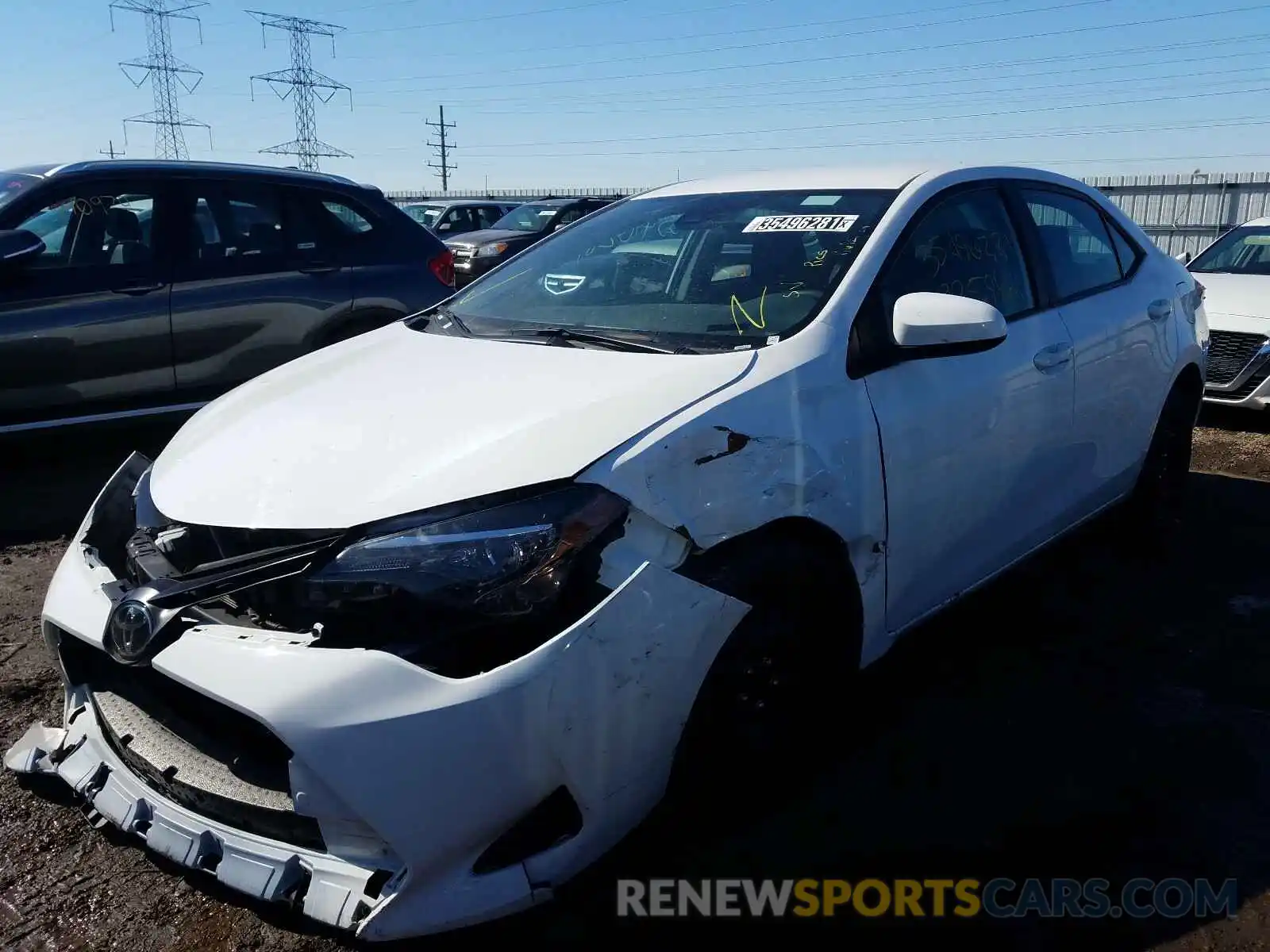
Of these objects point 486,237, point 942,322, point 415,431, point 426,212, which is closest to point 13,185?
point 415,431

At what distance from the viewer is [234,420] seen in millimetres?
2691

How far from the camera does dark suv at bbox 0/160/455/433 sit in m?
5.25

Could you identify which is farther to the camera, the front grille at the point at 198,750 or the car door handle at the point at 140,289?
the car door handle at the point at 140,289

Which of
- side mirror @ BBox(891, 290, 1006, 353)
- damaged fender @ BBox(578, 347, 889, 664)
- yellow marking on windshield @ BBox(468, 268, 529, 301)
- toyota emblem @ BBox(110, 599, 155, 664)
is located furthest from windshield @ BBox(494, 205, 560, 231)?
toyota emblem @ BBox(110, 599, 155, 664)

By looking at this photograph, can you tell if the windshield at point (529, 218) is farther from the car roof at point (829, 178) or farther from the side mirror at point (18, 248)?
the car roof at point (829, 178)

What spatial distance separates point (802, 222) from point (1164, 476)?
258 centimetres

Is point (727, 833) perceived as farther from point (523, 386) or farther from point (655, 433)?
point (523, 386)

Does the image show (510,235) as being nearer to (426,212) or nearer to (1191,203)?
(426,212)

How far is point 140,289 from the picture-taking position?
5.49 m

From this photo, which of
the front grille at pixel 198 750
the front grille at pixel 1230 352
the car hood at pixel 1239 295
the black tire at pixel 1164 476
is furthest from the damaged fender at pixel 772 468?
the car hood at pixel 1239 295

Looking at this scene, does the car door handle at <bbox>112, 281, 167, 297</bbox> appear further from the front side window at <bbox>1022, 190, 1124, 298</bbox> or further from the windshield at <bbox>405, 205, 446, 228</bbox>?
the windshield at <bbox>405, 205, 446, 228</bbox>

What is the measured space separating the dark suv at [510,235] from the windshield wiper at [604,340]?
11233 millimetres

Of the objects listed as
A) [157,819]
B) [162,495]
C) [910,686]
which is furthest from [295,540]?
[910,686]

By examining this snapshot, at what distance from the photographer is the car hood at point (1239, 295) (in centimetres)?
709
